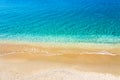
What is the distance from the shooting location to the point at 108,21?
20.4 meters

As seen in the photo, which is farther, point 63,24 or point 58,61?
point 63,24

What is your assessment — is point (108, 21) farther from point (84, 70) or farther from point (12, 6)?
point (12, 6)

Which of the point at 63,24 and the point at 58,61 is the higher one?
the point at 63,24

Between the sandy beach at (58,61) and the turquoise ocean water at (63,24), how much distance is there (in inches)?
60.5

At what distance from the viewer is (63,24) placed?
1959cm

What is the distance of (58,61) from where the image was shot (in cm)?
1234

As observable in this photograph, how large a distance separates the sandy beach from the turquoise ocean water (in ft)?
5.04

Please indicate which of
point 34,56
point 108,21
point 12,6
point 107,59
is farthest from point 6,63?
point 12,6

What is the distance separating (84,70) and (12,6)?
20.2 meters

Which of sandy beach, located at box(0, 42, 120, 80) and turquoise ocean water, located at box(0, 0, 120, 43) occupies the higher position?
turquoise ocean water, located at box(0, 0, 120, 43)

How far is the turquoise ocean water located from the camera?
16.6 meters

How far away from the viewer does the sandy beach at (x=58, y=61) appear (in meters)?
10.5

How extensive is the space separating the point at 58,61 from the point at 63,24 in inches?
304

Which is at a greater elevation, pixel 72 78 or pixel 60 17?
pixel 60 17
